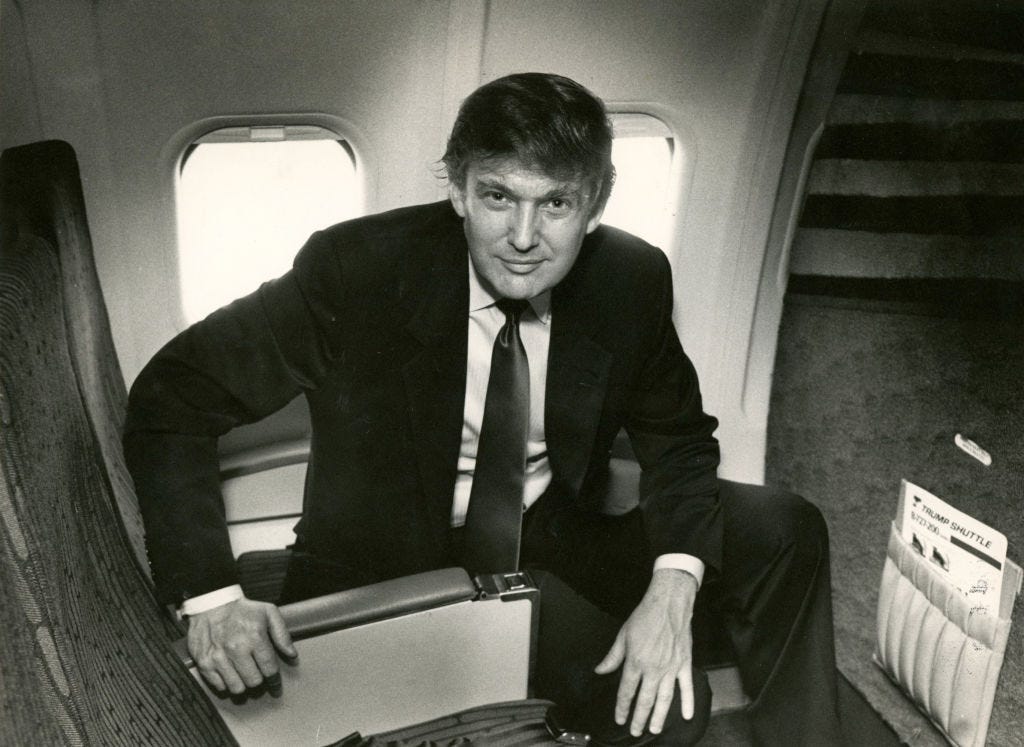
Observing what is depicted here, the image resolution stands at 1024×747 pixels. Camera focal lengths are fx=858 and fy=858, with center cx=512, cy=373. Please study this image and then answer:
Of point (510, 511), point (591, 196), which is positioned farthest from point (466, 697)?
point (591, 196)

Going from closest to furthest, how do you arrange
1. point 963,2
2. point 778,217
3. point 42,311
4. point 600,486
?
1. point 42,311
2. point 963,2
3. point 600,486
4. point 778,217

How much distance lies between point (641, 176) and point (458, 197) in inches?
17.3

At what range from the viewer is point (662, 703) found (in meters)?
1.15

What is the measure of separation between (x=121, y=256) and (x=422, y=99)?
49cm

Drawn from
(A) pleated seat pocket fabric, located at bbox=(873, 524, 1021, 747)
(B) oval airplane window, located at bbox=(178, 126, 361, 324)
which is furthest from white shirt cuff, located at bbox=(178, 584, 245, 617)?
(A) pleated seat pocket fabric, located at bbox=(873, 524, 1021, 747)

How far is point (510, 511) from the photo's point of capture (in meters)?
1.31

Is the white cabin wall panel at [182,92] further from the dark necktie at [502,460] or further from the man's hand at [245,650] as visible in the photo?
the man's hand at [245,650]

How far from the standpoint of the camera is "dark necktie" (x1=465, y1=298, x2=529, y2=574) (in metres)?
1.27

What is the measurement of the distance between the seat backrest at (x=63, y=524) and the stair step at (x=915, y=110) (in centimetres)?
126

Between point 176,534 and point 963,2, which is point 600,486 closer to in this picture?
point 176,534

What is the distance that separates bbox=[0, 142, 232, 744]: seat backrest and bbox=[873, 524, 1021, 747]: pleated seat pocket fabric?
1.09 m

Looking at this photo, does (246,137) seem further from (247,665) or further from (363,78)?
(247,665)

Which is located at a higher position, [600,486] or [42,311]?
[42,311]

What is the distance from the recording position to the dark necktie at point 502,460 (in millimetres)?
1271
